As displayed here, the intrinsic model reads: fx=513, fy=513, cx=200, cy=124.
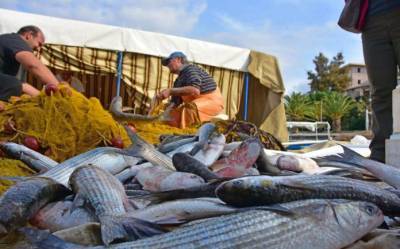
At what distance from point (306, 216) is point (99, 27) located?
8827 mm

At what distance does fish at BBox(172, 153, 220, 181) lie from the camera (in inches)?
112

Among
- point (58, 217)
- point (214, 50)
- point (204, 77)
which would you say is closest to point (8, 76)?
point (204, 77)

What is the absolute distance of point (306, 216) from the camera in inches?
76.1

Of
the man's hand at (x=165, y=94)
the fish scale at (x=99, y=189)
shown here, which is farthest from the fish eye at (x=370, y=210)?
the man's hand at (x=165, y=94)

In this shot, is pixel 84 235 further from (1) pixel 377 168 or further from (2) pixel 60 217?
(1) pixel 377 168

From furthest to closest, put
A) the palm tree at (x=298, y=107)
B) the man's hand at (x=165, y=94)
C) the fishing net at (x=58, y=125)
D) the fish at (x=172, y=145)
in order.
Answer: the palm tree at (x=298, y=107) < the man's hand at (x=165, y=94) < the fishing net at (x=58, y=125) < the fish at (x=172, y=145)

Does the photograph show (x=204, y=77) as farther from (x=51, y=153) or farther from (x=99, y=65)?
(x=51, y=153)

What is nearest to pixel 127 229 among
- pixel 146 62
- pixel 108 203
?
pixel 108 203

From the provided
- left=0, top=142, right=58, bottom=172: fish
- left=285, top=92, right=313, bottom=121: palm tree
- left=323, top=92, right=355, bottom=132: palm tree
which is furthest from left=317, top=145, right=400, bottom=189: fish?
left=323, top=92, right=355, bottom=132: palm tree

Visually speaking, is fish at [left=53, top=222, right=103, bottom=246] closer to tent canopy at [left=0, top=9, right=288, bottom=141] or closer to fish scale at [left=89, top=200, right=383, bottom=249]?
fish scale at [left=89, top=200, right=383, bottom=249]

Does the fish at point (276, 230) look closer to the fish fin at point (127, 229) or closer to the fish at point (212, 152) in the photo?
the fish fin at point (127, 229)

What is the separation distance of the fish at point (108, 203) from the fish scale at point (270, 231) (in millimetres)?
102

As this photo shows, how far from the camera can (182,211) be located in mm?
2137

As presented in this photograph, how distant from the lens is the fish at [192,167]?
2.84 metres
